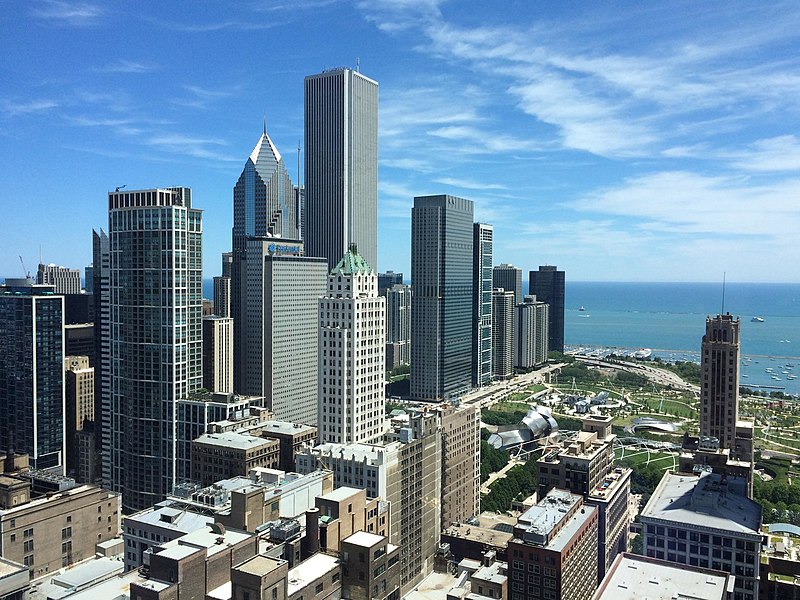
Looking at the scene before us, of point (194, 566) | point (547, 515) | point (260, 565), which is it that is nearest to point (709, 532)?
point (547, 515)

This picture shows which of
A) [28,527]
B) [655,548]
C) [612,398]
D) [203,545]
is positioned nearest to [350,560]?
[203,545]

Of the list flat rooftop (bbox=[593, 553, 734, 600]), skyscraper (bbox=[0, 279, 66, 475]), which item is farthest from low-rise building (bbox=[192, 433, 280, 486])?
skyscraper (bbox=[0, 279, 66, 475])

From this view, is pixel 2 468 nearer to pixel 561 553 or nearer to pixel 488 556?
pixel 488 556

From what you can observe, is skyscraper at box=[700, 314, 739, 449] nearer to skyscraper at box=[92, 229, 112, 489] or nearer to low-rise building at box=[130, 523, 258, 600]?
low-rise building at box=[130, 523, 258, 600]

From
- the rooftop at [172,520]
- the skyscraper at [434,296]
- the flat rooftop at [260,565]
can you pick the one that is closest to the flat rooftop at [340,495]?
the rooftop at [172,520]

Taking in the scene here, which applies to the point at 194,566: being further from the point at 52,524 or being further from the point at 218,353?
the point at 218,353

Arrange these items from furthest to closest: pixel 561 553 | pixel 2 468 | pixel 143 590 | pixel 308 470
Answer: pixel 2 468
pixel 308 470
pixel 561 553
pixel 143 590
